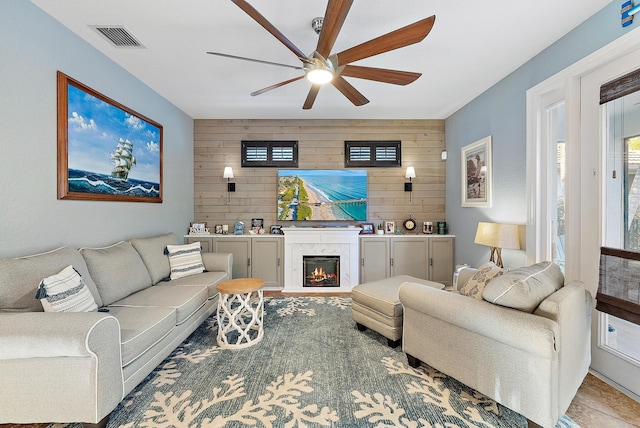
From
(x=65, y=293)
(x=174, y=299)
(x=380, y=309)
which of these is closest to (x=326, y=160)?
(x=380, y=309)

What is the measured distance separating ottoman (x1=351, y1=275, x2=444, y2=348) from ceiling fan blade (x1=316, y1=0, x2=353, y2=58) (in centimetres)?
207

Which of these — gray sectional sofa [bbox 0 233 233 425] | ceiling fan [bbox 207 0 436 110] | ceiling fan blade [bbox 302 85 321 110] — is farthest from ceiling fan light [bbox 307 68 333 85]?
gray sectional sofa [bbox 0 233 233 425]

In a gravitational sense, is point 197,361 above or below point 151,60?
below

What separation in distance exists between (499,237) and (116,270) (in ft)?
12.5

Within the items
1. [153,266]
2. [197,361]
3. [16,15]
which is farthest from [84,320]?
[16,15]

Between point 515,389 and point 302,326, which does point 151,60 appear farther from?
point 515,389

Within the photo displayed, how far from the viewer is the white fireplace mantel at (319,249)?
165 inches

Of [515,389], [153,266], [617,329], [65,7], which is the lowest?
[515,389]

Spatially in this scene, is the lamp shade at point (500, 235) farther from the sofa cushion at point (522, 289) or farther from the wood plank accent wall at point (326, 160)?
the wood plank accent wall at point (326, 160)

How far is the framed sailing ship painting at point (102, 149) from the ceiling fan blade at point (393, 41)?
2.36 metres

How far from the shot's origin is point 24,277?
5.69ft

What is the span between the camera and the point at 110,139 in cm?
276

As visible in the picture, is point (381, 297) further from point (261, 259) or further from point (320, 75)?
point (261, 259)

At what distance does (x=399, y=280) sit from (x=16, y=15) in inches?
152
